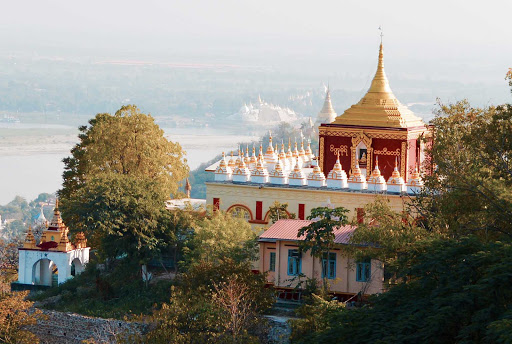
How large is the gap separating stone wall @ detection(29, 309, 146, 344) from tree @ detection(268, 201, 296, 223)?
5.80 metres

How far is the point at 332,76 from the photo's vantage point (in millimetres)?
194250

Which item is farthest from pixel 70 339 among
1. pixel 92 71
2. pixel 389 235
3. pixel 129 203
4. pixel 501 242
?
pixel 92 71

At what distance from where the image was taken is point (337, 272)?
26828mm

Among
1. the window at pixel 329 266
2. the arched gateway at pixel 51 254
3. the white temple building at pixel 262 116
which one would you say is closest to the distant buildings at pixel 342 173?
the window at pixel 329 266

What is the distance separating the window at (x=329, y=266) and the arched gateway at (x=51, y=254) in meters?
8.35

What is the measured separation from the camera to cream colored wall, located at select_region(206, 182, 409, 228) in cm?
3047

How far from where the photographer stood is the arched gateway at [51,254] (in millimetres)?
31703

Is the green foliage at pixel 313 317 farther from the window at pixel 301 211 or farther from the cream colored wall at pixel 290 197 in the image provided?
the window at pixel 301 211

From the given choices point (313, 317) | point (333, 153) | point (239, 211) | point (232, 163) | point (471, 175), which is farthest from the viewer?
point (232, 163)

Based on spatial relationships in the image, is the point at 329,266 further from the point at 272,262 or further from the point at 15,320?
the point at 15,320

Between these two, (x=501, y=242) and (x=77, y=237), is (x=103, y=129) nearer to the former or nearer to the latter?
(x=77, y=237)

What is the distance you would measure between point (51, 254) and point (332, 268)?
8.89 m

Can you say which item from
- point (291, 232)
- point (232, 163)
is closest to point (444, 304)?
point (291, 232)

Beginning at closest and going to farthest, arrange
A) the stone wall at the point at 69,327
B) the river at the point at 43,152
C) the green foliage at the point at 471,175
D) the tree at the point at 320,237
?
the green foliage at the point at 471,175 < the tree at the point at 320,237 < the stone wall at the point at 69,327 < the river at the point at 43,152
